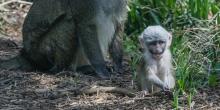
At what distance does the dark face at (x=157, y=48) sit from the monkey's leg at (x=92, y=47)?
62.7 inches

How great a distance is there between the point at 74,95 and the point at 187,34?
82.5 inches

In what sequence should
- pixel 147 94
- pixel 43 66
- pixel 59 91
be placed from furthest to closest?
pixel 43 66 < pixel 59 91 < pixel 147 94

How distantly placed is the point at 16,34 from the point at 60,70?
267cm

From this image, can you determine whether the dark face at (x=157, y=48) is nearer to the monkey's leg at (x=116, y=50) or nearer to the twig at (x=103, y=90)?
the twig at (x=103, y=90)

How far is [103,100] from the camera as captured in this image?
6.70 meters

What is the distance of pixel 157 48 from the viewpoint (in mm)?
6398

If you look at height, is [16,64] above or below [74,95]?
above

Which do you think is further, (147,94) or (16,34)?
(16,34)

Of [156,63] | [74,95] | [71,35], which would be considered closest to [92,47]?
[71,35]

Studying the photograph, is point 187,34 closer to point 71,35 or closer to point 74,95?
point 71,35

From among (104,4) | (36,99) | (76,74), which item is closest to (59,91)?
(36,99)

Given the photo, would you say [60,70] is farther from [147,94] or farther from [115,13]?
[147,94]

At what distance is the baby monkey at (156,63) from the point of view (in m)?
6.41

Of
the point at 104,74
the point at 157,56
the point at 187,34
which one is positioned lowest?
the point at 104,74
